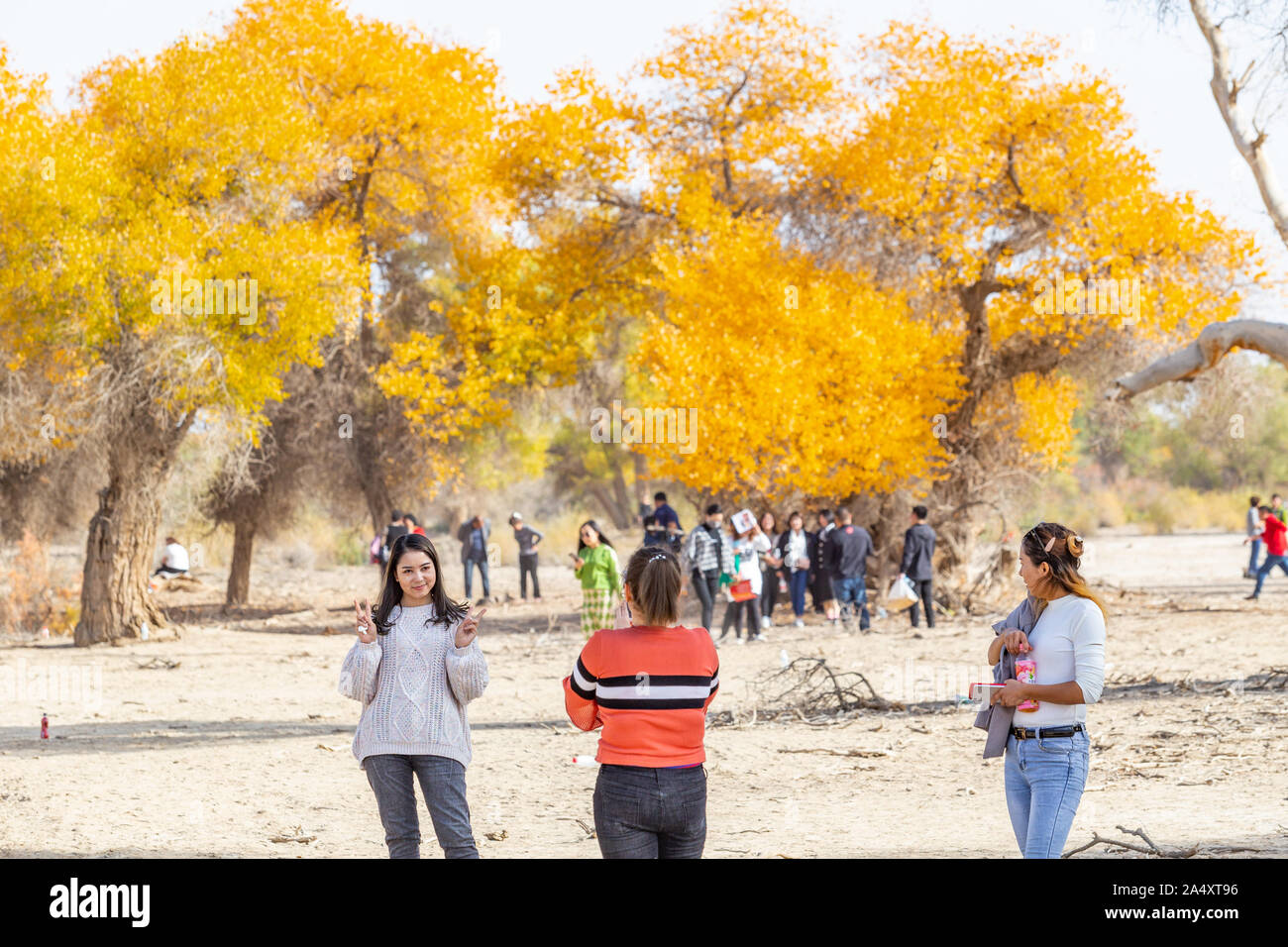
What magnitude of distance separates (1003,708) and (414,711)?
218 centimetres

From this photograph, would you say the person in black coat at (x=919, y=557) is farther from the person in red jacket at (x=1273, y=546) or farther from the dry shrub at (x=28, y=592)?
the dry shrub at (x=28, y=592)

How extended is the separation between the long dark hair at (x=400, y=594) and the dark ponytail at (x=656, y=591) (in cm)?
106

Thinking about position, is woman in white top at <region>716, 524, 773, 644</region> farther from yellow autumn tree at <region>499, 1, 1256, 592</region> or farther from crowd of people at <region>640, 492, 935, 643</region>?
yellow autumn tree at <region>499, 1, 1256, 592</region>

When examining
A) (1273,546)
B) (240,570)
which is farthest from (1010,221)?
(240,570)

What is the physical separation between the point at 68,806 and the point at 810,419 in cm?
1570

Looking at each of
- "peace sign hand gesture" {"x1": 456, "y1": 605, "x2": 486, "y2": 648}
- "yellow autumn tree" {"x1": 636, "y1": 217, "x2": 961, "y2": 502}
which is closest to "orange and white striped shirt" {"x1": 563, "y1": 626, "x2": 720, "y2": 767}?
"peace sign hand gesture" {"x1": 456, "y1": 605, "x2": 486, "y2": 648}

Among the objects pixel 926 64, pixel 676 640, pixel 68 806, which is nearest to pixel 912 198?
pixel 926 64

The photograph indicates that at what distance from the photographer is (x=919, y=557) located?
19.8 metres

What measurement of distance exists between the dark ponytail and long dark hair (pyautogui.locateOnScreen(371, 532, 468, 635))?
1.06 meters

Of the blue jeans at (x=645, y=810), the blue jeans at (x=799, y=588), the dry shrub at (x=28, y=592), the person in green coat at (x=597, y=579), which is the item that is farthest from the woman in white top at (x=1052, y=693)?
the dry shrub at (x=28, y=592)

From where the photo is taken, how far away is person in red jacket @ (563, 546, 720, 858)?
4.39m

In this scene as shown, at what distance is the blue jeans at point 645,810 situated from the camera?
14.4 ft
